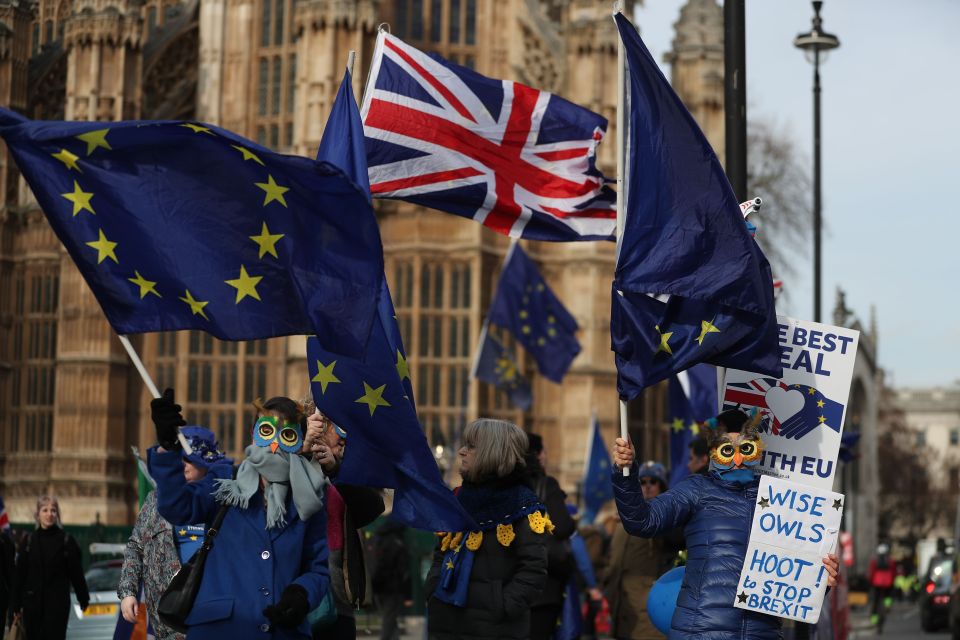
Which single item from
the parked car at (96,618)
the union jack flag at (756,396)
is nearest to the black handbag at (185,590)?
the union jack flag at (756,396)

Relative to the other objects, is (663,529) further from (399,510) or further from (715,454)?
(399,510)

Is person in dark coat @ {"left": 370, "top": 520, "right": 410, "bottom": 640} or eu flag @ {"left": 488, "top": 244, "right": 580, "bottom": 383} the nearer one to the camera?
person in dark coat @ {"left": 370, "top": 520, "right": 410, "bottom": 640}

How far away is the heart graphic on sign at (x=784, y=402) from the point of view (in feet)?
29.1

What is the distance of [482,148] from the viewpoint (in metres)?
11.9

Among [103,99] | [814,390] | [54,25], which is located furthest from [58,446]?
[814,390]

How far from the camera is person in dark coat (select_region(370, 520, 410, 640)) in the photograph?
58.2ft

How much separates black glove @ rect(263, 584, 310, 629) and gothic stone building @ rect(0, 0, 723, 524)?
25069 millimetres

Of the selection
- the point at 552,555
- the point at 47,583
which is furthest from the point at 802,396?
the point at 47,583

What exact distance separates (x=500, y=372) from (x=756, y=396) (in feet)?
69.7

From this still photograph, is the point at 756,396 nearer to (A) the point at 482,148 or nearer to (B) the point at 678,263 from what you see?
(B) the point at 678,263

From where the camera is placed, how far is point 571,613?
11.7m

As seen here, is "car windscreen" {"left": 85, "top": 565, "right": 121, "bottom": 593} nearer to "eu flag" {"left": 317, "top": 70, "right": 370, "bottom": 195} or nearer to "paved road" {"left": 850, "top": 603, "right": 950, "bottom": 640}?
"eu flag" {"left": 317, "top": 70, "right": 370, "bottom": 195}

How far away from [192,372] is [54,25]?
26.8 feet

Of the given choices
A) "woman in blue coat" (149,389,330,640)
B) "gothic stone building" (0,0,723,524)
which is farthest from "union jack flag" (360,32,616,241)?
"gothic stone building" (0,0,723,524)
